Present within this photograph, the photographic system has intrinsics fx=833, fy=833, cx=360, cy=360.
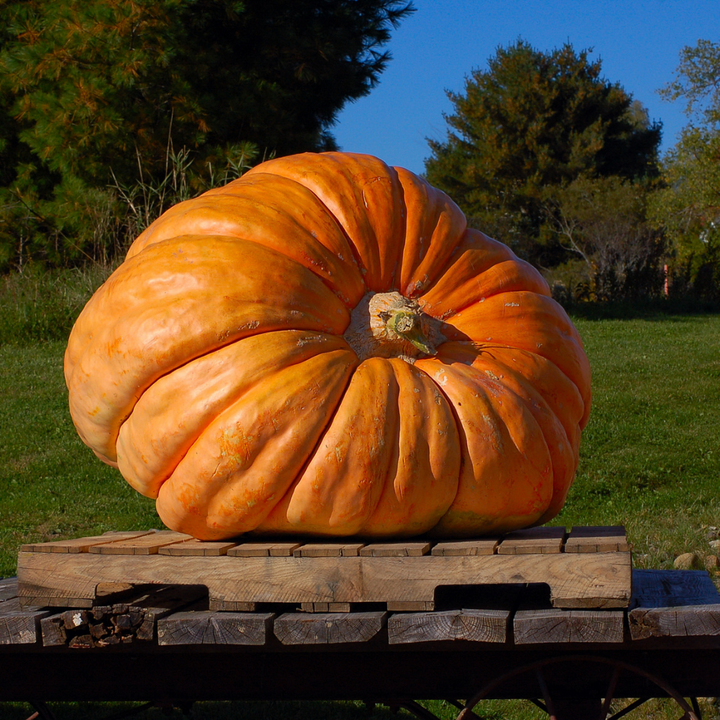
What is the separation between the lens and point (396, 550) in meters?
1.93

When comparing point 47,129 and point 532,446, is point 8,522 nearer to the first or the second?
point 532,446

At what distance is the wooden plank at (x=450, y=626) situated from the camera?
1.79m

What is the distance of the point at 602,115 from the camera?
2731cm

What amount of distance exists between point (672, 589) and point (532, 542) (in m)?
0.53

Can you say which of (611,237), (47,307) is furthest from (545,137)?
(47,307)

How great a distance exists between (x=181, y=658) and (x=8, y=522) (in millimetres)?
2786

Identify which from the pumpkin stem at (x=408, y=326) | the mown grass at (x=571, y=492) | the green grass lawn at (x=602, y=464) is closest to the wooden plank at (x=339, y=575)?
the pumpkin stem at (x=408, y=326)

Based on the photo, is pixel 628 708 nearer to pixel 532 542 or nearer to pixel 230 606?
pixel 532 542

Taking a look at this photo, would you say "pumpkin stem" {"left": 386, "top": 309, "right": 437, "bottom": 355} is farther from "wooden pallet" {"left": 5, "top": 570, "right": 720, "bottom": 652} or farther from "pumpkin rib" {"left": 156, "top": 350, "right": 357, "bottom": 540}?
"wooden pallet" {"left": 5, "top": 570, "right": 720, "bottom": 652}

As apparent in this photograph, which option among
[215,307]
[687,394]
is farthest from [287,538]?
[687,394]

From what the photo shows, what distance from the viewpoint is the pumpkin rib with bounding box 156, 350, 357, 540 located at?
6.62 ft

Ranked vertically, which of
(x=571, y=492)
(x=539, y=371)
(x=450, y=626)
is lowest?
(x=571, y=492)

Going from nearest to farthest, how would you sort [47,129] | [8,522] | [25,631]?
[25,631], [8,522], [47,129]

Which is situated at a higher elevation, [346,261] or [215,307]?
[346,261]
